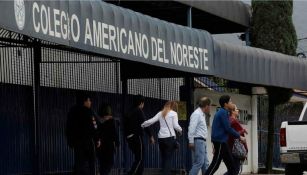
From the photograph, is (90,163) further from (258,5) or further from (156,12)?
(258,5)

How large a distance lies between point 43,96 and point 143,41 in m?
2.26

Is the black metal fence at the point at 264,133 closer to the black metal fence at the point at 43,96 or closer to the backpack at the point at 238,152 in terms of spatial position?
the black metal fence at the point at 43,96

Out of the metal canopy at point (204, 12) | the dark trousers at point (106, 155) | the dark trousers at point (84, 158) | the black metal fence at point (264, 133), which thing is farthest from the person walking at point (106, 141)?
the black metal fence at point (264, 133)

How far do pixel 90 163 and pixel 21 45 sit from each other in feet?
8.55

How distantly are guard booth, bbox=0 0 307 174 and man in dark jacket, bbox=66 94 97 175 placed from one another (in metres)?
1.09

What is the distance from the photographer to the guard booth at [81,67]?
45.1 feet

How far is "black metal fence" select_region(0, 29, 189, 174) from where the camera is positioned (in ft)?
51.9

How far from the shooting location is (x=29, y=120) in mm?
16453

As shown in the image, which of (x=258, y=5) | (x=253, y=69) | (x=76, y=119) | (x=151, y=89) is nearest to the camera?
(x=76, y=119)

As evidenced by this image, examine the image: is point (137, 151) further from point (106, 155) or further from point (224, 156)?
point (224, 156)

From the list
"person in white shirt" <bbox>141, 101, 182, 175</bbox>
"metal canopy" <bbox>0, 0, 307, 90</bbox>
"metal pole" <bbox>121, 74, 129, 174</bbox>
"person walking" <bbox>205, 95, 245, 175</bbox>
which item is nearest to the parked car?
"metal canopy" <bbox>0, 0, 307, 90</bbox>

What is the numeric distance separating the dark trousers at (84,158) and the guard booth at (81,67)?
1.35 m

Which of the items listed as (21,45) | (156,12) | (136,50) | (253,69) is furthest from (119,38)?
(156,12)

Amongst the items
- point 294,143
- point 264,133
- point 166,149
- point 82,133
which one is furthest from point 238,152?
point 264,133
